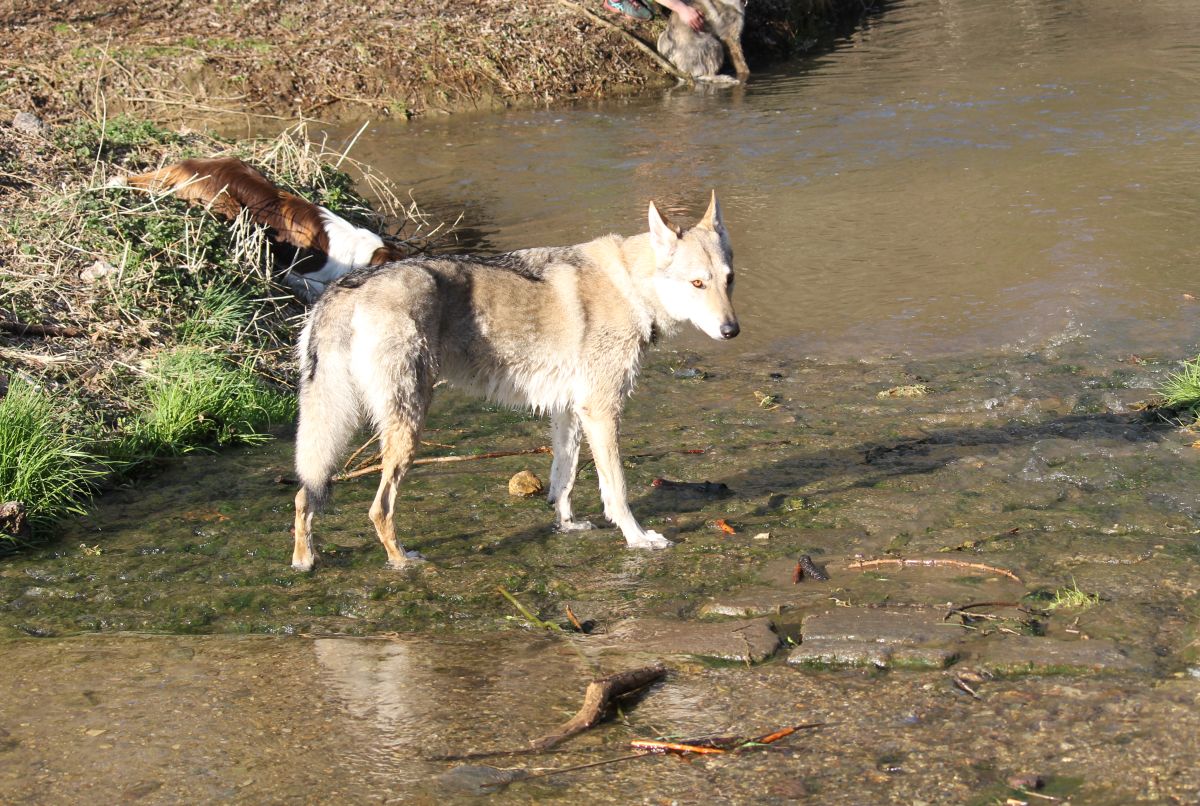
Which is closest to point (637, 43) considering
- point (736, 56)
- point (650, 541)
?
point (736, 56)

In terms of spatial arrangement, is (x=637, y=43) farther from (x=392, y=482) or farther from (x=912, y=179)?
(x=392, y=482)

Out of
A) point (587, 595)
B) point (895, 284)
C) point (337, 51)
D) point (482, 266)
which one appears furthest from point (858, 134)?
point (587, 595)

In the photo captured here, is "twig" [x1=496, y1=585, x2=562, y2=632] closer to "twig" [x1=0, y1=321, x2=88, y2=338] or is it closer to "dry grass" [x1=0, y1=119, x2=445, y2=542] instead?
"dry grass" [x1=0, y1=119, x2=445, y2=542]

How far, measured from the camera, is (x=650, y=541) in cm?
599

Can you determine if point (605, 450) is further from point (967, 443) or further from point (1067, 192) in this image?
point (1067, 192)

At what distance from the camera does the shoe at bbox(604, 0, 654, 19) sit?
19.3m

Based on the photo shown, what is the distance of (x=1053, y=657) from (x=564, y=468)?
2.74 metres

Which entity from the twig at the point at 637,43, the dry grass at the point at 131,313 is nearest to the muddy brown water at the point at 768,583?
the dry grass at the point at 131,313

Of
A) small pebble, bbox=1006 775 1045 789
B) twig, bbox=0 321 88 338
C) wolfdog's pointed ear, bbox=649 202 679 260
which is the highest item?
wolfdog's pointed ear, bbox=649 202 679 260

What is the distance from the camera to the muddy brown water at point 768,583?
3844 mm

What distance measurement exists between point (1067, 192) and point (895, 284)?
10.2ft

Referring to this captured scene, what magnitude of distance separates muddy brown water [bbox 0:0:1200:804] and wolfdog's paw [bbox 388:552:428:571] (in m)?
0.08

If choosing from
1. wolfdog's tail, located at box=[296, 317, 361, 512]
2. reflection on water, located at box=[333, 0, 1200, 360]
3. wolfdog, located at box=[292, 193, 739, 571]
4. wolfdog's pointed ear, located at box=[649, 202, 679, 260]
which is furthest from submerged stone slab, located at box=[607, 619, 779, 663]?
reflection on water, located at box=[333, 0, 1200, 360]

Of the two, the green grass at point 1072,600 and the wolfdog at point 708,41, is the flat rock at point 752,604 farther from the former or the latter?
the wolfdog at point 708,41
